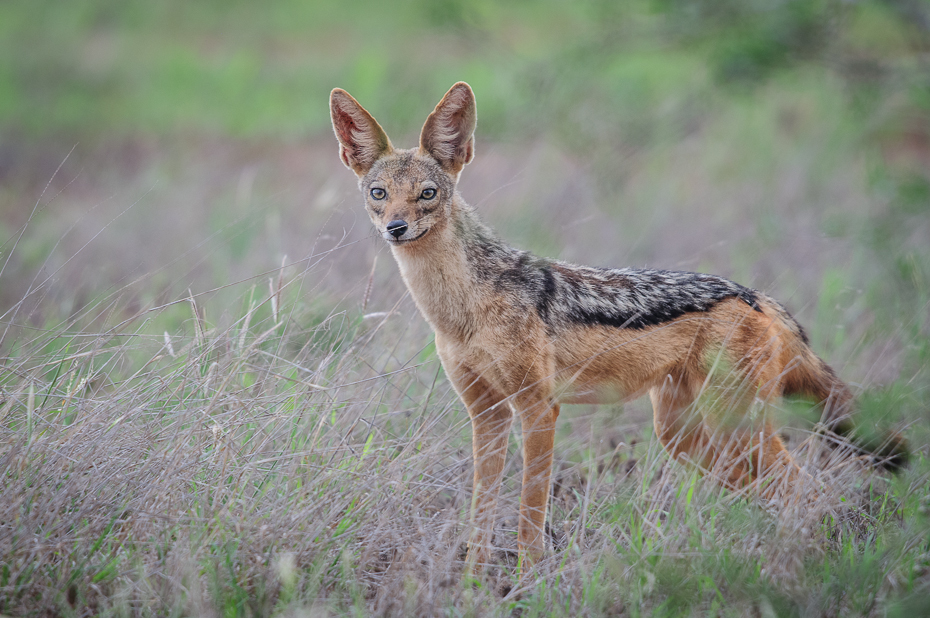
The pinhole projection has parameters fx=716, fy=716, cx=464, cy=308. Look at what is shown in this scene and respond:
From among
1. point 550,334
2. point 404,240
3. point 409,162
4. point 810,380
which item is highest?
point 409,162

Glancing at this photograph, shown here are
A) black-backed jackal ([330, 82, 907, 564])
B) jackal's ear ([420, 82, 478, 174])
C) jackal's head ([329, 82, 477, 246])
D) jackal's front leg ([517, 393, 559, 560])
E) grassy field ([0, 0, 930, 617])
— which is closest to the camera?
grassy field ([0, 0, 930, 617])

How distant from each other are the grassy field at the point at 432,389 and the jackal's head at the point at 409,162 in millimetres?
392

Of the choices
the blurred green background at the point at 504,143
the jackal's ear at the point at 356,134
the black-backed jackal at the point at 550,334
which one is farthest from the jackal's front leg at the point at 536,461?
the jackal's ear at the point at 356,134

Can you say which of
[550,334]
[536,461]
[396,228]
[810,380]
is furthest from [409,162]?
[810,380]

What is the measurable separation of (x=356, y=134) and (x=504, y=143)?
2.94 meters

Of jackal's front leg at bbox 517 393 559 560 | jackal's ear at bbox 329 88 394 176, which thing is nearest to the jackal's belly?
jackal's front leg at bbox 517 393 559 560

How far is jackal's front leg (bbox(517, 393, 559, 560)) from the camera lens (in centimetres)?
395

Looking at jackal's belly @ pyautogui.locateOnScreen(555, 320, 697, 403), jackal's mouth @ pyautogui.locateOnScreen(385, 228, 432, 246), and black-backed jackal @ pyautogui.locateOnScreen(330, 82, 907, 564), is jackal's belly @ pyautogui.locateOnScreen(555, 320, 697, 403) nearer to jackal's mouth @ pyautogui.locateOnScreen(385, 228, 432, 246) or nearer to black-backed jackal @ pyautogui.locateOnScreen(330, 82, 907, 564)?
black-backed jackal @ pyautogui.locateOnScreen(330, 82, 907, 564)

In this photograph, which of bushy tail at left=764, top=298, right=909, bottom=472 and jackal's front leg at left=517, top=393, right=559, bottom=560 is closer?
jackal's front leg at left=517, top=393, right=559, bottom=560

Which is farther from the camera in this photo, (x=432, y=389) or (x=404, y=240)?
(x=432, y=389)

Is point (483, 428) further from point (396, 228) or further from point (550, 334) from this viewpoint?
point (396, 228)

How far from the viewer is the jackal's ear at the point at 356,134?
4.43 m

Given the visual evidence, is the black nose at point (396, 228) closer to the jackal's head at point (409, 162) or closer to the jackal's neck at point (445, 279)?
the jackal's head at point (409, 162)

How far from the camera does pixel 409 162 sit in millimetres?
4434
